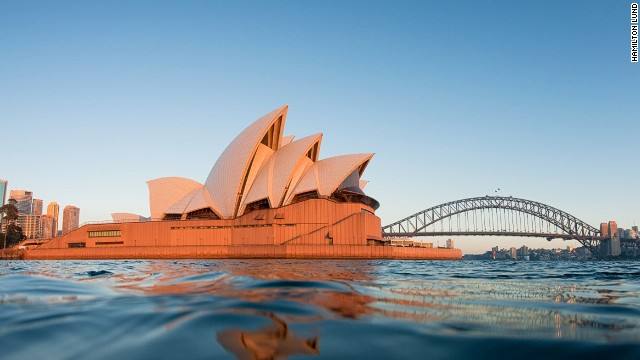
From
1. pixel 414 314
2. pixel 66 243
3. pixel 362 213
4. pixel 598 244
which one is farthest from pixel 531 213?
pixel 414 314

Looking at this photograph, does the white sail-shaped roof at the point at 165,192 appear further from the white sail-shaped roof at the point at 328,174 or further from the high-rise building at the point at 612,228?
the high-rise building at the point at 612,228

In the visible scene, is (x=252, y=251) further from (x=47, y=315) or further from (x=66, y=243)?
(x=47, y=315)

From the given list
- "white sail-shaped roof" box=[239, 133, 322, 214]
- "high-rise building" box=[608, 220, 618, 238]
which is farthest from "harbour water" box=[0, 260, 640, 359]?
"high-rise building" box=[608, 220, 618, 238]

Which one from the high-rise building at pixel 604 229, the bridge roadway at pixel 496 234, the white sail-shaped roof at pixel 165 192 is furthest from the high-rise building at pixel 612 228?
the white sail-shaped roof at pixel 165 192

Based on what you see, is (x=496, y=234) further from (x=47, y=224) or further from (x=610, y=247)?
(x=47, y=224)

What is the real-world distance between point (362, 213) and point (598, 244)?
108 m

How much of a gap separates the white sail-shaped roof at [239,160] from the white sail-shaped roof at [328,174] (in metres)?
7.69

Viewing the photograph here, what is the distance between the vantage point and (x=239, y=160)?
6538cm

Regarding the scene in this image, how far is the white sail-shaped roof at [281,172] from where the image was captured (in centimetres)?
6412

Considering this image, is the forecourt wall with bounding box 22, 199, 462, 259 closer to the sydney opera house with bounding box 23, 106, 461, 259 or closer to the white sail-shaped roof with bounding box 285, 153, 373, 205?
the sydney opera house with bounding box 23, 106, 461, 259

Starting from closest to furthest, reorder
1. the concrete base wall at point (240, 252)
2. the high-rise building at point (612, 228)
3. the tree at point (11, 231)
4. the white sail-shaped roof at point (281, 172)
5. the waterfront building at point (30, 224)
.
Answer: the concrete base wall at point (240, 252) → the white sail-shaped roof at point (281, 172) → the tree at point (11, 231) → the high-rise building at point (612, 228) → the waterfront building at point (30, 224)

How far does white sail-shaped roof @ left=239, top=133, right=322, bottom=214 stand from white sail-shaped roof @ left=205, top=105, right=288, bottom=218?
1764mm

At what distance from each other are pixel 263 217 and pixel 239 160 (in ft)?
31.4

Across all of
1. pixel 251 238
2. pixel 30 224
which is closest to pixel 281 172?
pixel 251 238
